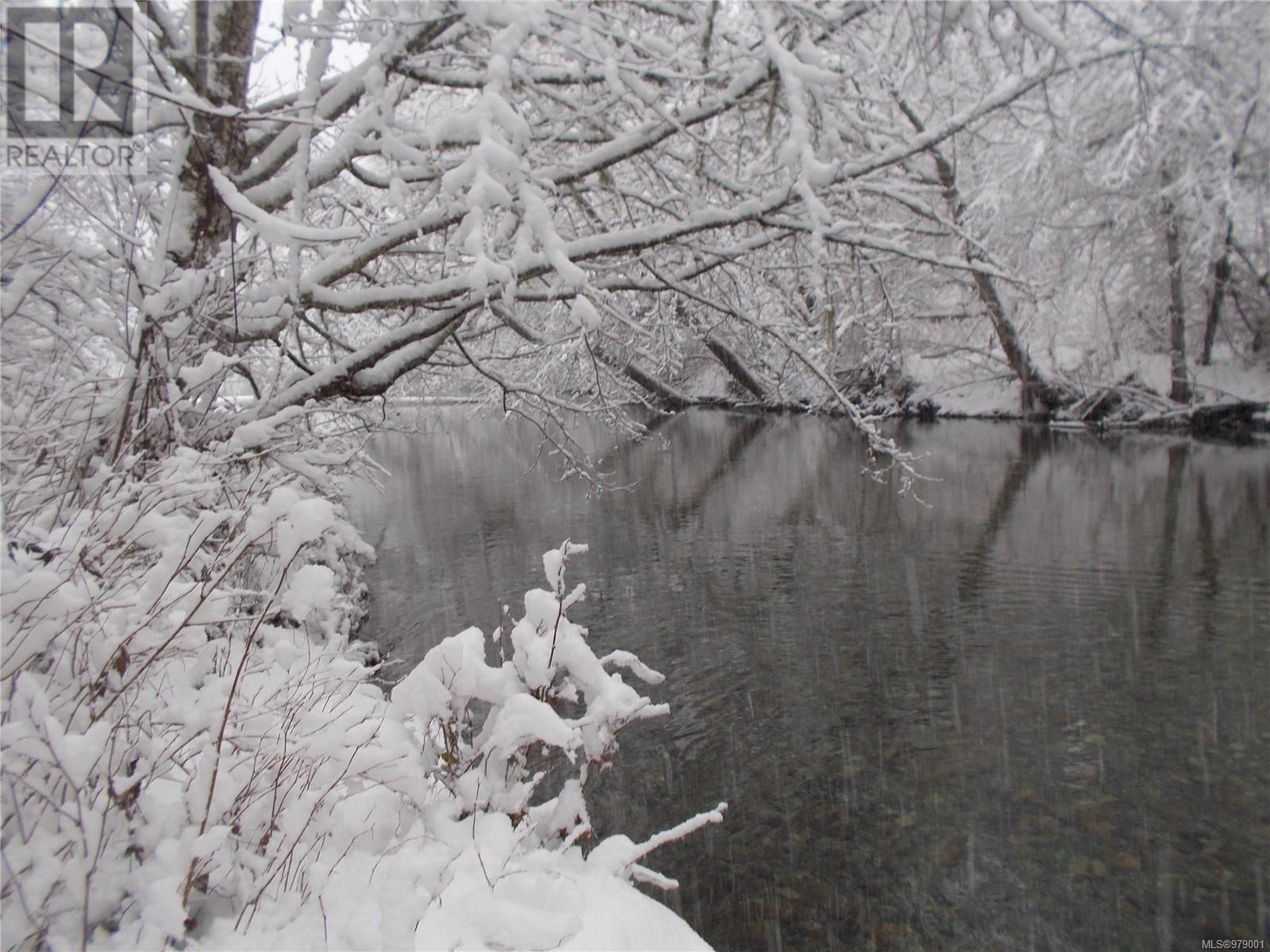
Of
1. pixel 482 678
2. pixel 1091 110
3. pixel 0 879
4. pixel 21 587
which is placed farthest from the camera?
pixel 1091 110

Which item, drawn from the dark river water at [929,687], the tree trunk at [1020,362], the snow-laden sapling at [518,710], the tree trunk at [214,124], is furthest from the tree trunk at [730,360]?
the tree trunk at [1020,362]

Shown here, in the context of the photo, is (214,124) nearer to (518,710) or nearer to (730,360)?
(518,710)

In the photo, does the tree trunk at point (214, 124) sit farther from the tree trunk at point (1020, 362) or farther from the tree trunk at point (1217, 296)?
the tree trunk at point (1217, 296)

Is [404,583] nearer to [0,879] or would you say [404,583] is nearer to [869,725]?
[869,725]

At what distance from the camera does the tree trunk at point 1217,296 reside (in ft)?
68.2

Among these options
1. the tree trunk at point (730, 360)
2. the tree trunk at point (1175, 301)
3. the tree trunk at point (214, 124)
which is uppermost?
the tree trunk at point (1175, 301)

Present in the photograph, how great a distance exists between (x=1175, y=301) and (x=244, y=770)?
2562 centimetres

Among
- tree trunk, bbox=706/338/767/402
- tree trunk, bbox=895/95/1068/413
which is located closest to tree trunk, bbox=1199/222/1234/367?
tree trunk, bbox=895/95/1068/413

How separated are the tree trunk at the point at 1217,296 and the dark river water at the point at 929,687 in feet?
24.9

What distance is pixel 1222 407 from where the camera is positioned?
864 inches

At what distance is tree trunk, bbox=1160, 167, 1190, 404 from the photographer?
2130 cm

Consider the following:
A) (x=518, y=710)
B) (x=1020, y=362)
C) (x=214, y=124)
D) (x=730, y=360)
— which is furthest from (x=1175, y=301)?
(x=518, y=710)

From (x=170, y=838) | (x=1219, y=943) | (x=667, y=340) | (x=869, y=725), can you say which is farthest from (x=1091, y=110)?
(x=170, y=838)

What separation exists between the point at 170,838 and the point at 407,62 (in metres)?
4.58
